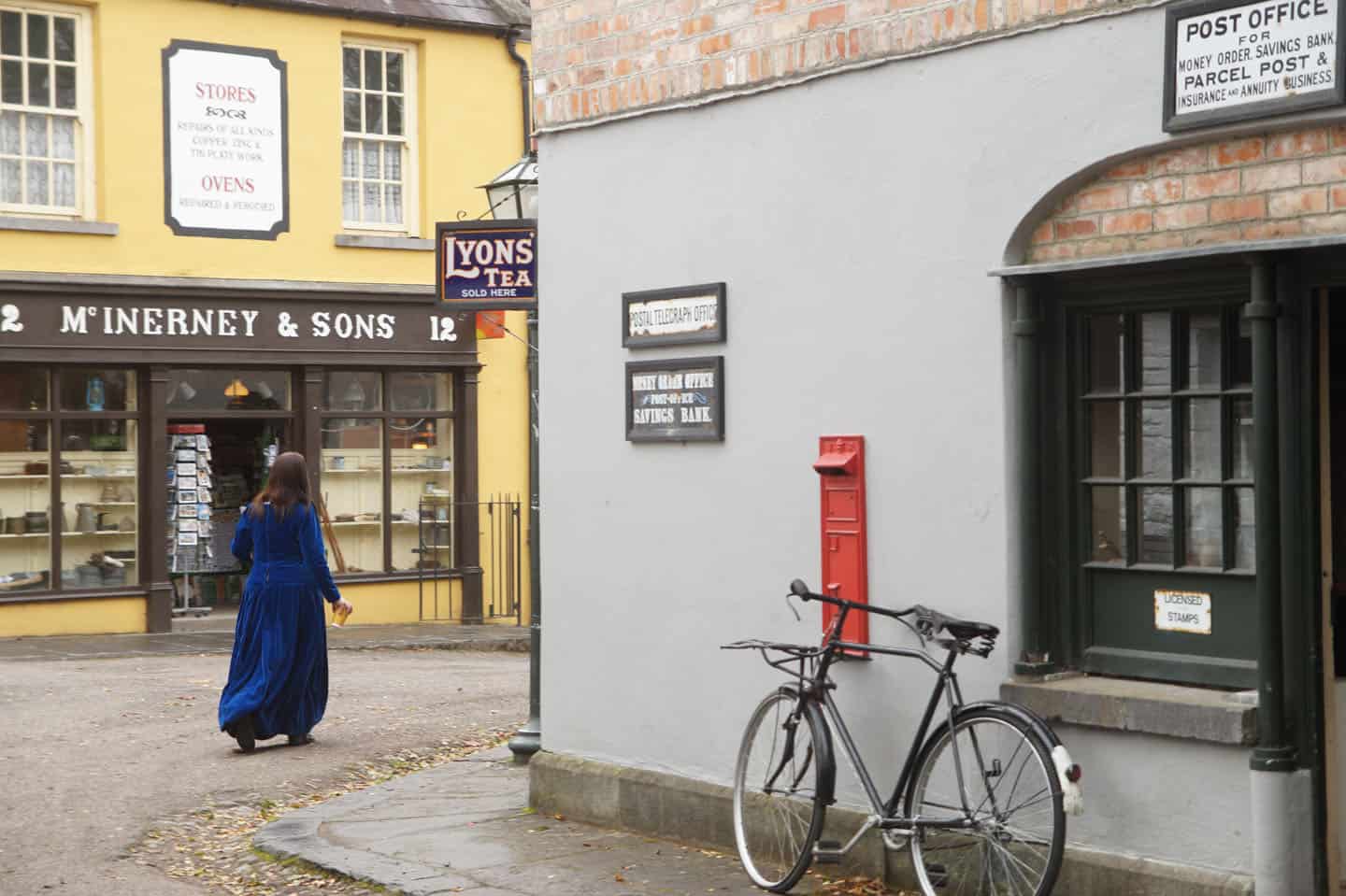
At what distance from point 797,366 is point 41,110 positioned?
45.0 ft

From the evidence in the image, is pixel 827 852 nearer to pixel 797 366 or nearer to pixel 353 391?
pixel 797 366

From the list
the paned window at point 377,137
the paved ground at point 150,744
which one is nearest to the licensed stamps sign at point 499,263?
the paved ground at point 150,744

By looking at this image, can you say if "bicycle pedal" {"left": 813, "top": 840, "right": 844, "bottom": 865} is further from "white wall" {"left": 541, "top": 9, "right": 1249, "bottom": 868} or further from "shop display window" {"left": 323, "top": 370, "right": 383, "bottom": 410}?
"shop display window" {"left": 323, "top": 370, "right": 383, "bottom": 410}

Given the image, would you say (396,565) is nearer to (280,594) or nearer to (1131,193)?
(280,594)

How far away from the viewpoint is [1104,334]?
22.1 feet

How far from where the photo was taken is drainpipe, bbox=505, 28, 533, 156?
2220cm

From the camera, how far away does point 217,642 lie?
62.8 ft

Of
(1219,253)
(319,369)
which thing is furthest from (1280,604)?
(319,369)

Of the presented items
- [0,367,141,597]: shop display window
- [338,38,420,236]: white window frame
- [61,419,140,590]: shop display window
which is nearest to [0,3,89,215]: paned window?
[0,367,141,597]: shop display window

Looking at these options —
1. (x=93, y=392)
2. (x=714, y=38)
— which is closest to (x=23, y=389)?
(x=93, y=392)

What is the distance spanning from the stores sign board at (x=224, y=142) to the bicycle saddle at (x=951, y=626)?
1465cm

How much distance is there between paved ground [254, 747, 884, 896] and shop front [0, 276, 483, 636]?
407 inches

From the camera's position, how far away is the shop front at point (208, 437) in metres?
19.2

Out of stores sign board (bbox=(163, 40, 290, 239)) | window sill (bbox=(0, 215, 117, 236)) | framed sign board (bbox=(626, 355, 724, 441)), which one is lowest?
framed sign board (bbox=(626, 355, 724, 441))
